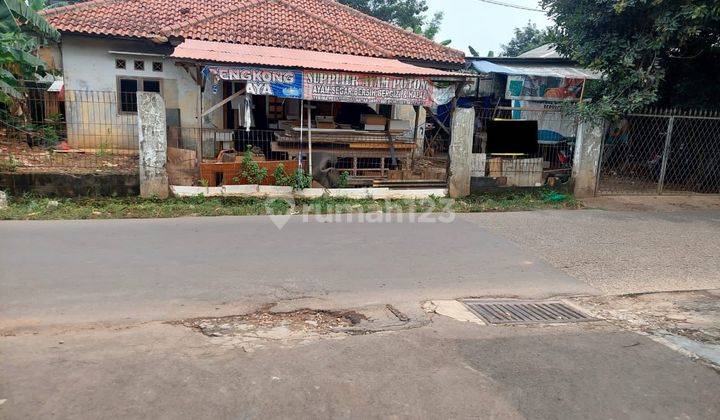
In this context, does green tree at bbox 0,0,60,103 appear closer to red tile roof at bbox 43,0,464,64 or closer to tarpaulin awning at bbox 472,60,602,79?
red tile roof at bbox 43,0,464,64

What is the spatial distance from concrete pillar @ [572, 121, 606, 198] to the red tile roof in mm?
5966

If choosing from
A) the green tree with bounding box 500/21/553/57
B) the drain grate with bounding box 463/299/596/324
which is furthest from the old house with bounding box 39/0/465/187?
the green tree with bounding box 500/21/553/57

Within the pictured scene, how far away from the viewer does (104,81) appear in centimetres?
1325

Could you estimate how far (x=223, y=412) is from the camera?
10.2 ft

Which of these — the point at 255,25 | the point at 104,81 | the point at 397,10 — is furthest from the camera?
the point at 397,10

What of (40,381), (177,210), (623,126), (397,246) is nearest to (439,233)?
(397,246)

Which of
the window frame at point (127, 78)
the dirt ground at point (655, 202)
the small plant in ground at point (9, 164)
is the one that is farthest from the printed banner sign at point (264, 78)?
the dirt ground at point (655, 202)

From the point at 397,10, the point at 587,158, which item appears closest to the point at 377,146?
the point at 587,158

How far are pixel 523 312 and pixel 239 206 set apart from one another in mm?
5728

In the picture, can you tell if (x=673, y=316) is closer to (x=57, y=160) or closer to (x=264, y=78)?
(x=264, y=78)

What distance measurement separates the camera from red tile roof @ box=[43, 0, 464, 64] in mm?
12711

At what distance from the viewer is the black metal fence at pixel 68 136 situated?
943 centimetres

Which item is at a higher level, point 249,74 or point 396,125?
point 249,74

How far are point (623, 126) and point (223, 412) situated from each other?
12.0m
